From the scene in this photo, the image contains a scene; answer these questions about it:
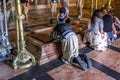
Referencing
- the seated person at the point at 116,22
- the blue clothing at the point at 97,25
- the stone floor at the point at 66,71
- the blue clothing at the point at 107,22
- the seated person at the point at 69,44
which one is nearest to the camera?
the stone floor at the point at 66,71

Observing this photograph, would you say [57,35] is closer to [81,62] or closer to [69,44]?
[69,44]

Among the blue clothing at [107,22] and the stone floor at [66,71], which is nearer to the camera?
the stone floor at [66,71]

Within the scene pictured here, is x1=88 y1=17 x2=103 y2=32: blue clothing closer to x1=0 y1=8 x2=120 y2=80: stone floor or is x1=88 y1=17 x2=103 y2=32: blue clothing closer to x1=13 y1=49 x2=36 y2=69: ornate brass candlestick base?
x1=0 y1=8 x2=120 y2=80: stone floor

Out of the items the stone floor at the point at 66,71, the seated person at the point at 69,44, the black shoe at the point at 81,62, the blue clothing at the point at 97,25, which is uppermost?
the blue clothing at the point at 97,25

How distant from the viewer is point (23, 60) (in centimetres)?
223

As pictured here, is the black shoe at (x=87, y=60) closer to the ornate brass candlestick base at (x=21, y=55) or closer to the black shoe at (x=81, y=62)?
the black shoe at (x=81, y=62)

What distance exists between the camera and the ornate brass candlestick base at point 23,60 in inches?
86.7

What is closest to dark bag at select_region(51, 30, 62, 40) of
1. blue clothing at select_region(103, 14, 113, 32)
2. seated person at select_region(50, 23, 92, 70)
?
seated person at select_region(50, 23, 92, 70)

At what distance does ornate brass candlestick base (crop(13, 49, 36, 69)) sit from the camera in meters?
2.20

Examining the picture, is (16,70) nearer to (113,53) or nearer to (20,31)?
(20,31)

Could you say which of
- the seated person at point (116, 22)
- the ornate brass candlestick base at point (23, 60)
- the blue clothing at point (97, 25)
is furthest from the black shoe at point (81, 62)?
the seated person at point (116, 22)

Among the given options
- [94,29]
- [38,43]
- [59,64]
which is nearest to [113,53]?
[94,29]

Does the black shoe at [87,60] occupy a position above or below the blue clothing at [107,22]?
below

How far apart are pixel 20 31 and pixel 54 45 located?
0.61 meters
